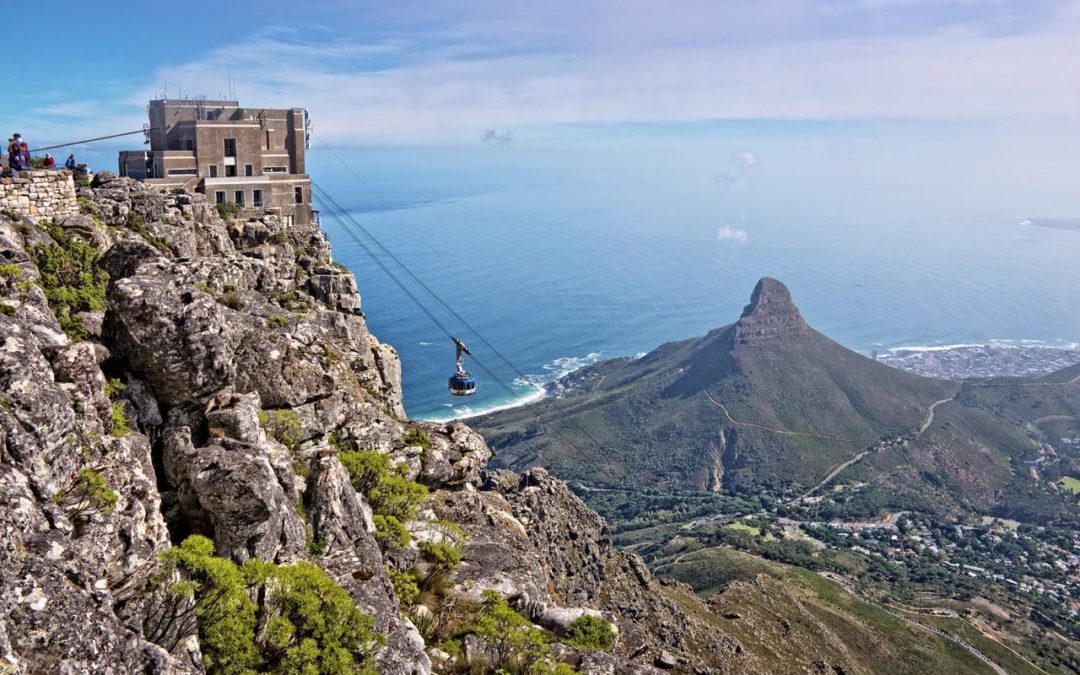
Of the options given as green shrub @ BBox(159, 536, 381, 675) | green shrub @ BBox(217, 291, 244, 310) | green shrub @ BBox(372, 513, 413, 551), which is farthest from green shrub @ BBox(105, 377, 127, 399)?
green shrub @ BBox(372, 513, 413, 551)

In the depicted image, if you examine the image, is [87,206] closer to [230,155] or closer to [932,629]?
[230,155]

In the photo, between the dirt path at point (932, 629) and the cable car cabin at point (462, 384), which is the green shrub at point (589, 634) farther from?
the dirt path at point (932, 629)

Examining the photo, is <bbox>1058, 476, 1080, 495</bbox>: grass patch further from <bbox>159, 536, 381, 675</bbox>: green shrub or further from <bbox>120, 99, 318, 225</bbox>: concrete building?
<bbox>159, 536, 381, 675</bbox>: green shrub

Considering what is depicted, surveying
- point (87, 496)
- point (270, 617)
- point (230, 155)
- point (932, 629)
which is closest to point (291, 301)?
point (230, 155)

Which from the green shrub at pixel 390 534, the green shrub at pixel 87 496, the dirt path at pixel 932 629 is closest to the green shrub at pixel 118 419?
the green shrub at pixel 87 496

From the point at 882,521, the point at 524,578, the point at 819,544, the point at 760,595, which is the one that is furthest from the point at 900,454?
the point at 524,578
